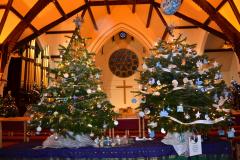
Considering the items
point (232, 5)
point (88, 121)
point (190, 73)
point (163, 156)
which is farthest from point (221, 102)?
point (232, 5)

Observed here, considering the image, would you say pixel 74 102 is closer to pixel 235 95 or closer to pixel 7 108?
pixel 7 108

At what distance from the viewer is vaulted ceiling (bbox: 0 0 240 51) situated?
29.0 ft

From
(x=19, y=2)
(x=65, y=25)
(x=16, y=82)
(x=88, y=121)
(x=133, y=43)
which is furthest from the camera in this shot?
(x=133, y=43)

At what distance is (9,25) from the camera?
9.59 m

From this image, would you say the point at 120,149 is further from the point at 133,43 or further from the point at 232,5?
the point at 133,43

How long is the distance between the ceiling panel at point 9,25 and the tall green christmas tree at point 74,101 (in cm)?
575

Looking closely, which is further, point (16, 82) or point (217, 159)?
point (16, 82)

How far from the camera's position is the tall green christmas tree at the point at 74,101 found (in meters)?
4.01

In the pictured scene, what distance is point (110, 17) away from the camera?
13.4 meters

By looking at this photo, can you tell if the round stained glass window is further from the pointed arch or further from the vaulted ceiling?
the vaulted ceiling

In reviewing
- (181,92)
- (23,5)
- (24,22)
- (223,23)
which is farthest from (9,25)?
(181,92)

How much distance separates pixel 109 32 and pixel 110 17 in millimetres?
666

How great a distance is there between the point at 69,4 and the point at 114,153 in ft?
27.4

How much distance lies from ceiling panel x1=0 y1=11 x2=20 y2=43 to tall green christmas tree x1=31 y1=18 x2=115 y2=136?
5754 millimetres
